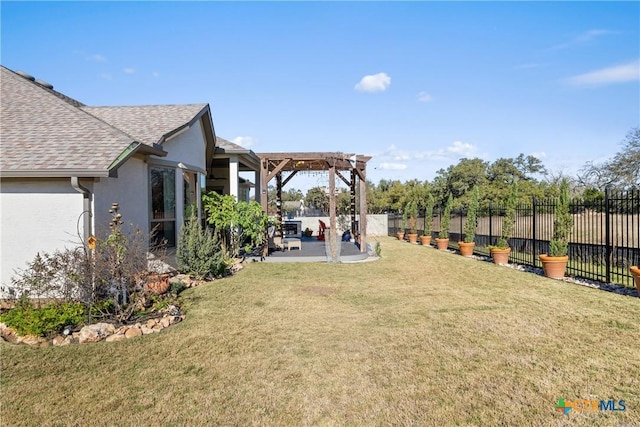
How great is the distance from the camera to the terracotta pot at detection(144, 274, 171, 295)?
6423 mm

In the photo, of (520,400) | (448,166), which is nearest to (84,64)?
(520,400)

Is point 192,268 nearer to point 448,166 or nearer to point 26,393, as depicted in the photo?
point 26,393

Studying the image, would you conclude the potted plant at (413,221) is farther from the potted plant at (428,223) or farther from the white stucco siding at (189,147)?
the white stucco siding at (189,147)

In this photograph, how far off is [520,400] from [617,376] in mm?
1365

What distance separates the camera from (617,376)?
149 inches

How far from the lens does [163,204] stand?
31.2 ft

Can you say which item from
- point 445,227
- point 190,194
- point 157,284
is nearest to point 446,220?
point 445,227

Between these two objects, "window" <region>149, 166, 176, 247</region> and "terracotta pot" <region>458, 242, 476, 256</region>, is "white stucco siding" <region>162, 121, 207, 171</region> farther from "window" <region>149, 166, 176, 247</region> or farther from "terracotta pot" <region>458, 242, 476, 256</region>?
"terracotta pot" <region>458, 242, 476, 256</region>

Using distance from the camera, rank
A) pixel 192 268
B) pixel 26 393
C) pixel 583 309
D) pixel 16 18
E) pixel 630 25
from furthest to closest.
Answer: pixel 630 25 → pixel 16 18 → pixel 192 268 → pixel 583 309 → pixel 26 393

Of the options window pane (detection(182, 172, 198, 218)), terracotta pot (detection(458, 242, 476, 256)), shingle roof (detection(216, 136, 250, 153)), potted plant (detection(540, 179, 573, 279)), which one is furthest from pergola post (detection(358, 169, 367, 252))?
window pane (detection(182, 172, 198, 218))

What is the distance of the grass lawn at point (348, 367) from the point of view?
3189mm

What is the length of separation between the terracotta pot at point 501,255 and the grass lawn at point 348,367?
498 cm

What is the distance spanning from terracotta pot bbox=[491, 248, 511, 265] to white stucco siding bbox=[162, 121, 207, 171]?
10.5 metres

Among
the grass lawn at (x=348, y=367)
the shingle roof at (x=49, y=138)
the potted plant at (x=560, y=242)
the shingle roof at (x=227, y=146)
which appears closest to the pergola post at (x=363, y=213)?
the shingle roof at (x=227, y=146)
